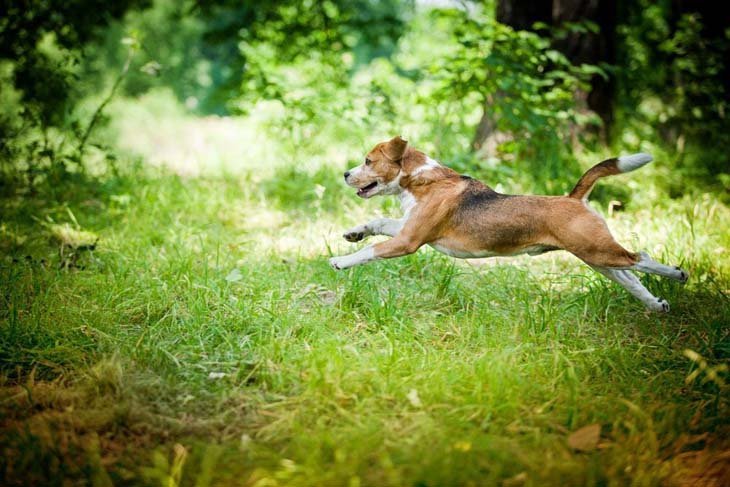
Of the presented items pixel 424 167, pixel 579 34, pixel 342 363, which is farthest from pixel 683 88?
pixel 342 363

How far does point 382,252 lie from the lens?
185 inches

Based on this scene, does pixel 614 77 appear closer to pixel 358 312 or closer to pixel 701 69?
pixel 701 69

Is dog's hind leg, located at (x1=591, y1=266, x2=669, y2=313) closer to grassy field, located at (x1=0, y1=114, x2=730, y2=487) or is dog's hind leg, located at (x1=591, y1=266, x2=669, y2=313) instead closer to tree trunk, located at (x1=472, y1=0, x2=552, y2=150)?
grassy field, located at (x1=0, y1=114, x2=730, y2=487)

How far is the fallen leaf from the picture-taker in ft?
11.0

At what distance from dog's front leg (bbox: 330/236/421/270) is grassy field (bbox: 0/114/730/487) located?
0.39 m

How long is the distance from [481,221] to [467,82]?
3454mm

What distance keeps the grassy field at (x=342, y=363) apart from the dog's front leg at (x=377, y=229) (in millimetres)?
420

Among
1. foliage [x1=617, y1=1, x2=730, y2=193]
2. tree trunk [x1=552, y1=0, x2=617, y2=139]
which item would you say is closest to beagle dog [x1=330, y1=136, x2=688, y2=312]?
foliage [x1=617, y1=1, x2=730, y2=193]

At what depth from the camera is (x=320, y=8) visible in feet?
36.9

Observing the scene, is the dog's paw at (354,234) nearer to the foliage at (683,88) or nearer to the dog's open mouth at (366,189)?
the dog's open mouth at (366,189)

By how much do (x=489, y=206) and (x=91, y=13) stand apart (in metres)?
8.63

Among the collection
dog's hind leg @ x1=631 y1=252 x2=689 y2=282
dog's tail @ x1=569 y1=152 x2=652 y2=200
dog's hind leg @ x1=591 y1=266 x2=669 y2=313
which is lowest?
dog's hind leg @ x1=591 y1=266 x2=669 y2=313

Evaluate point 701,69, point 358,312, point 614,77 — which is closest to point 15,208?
point 358,312

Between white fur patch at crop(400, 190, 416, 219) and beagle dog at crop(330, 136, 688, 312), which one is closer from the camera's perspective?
beagle dog at crop(330, 136, 688, 312)
